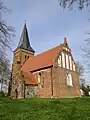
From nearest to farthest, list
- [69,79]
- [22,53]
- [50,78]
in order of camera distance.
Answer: [50,78]
[69,79]
[22,53]

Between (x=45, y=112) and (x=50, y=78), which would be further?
(x=50, y=78)

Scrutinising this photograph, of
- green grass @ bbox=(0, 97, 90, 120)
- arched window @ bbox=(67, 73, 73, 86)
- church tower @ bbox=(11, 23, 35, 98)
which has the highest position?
church tower @ bbox=(11, 23, 35, 98)

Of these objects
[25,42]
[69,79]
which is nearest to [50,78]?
[69,79]

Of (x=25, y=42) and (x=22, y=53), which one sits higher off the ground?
(x=25, y=42)

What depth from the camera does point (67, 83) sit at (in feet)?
94.6

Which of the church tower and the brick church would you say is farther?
the church tower

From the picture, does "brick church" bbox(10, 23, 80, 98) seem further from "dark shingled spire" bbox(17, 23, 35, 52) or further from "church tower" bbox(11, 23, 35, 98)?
"dark shingled spire" bbox(17, 23, 35, 52)

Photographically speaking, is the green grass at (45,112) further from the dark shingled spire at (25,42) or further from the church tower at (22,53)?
the dark shingled spire at (25,42)

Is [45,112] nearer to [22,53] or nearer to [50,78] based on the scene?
[50,78]

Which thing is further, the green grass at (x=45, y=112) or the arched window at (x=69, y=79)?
the arched window at (x=69, y=79)

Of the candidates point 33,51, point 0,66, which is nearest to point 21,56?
point 33,51

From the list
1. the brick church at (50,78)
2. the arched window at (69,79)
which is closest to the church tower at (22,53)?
the brick church at (50,78)

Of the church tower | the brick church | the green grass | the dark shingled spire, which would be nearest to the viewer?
the green grass

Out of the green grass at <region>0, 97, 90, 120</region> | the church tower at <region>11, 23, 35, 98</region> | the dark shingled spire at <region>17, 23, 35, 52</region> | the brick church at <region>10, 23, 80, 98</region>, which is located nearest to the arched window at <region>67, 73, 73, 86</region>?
the brick church at <region>10, 23, 80, 98</region>
